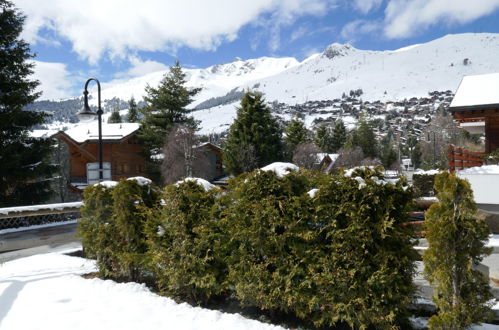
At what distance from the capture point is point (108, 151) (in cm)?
3075

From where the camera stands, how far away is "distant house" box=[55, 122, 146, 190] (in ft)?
95.1

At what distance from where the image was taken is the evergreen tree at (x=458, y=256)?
3.51 meters

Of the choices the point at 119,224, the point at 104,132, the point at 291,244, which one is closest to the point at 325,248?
the point at 291,244

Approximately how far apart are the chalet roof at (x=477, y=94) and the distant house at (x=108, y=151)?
25.5 meters

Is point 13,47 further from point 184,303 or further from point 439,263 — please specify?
point 439,263

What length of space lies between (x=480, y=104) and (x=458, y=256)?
9.95m

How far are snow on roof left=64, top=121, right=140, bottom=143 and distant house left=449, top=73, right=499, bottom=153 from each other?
26.7 m

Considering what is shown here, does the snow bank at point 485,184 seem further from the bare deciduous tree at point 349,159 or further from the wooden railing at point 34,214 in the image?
the bare deciduous tree at point 349,159

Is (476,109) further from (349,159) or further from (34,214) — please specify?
(349,159)

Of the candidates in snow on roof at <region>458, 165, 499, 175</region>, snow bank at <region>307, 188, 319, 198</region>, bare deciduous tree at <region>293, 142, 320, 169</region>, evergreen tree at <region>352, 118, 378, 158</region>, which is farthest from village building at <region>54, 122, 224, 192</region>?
evergreen tree at <region>352, 118, 378, 158</region>

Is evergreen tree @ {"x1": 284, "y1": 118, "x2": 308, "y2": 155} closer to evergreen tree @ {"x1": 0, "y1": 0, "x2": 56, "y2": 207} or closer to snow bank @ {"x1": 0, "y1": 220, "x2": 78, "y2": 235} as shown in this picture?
evergreen tree @ {"x1": 0, "y1": 0, "x2": 56, "y2": 207}

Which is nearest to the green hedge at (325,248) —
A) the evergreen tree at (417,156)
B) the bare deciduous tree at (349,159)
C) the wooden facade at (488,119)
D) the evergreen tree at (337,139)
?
the wooden facade at (488,119)

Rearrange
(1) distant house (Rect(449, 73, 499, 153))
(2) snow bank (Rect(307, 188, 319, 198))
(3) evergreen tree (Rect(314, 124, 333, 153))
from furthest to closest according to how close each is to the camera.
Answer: (3) evergreen tree (Rect(314, 124, 333, 153)) < (1) distant house (Rect(449, 73, 499, 153)) < (2) snow bank (Rect(307, 188, 319, 198))

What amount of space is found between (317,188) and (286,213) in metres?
0.56
